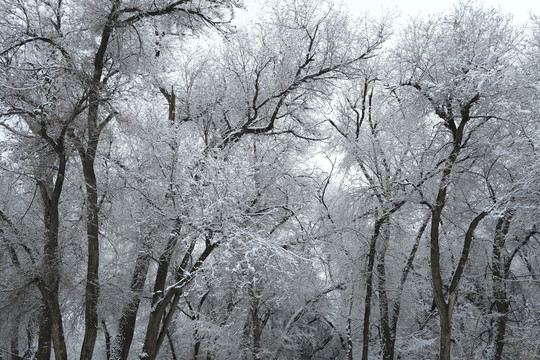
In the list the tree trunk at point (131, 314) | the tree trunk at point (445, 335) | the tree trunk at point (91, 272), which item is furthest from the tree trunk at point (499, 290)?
the tree trunk at point (91, 272)

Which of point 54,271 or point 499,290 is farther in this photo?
point 499,290

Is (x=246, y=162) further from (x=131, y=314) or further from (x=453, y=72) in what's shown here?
(x=453, y=72)

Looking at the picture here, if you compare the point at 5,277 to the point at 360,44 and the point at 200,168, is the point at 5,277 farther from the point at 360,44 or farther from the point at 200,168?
the point at 360,44

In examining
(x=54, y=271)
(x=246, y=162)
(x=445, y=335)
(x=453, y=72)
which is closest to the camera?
(x=246, y=162)

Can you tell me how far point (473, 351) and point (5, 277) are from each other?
12328mm

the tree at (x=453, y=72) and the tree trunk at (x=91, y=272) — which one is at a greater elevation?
the tree at (x=453, y=72)

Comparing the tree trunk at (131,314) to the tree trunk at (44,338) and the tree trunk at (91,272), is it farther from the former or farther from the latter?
the tree trunk at (91,272)

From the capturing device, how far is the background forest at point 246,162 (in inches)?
303

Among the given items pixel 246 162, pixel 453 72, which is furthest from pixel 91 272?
pixel 453 72

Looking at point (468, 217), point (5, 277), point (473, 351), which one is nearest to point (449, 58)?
point (468, 217)

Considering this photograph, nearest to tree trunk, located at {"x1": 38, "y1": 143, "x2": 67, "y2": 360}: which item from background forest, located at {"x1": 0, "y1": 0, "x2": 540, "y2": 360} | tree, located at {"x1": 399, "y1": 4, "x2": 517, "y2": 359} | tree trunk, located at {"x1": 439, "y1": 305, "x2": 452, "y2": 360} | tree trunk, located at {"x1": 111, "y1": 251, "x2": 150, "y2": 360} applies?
background forest, located at {"x1": 0, "y1": 0, "x2": 540, "y2": 360}

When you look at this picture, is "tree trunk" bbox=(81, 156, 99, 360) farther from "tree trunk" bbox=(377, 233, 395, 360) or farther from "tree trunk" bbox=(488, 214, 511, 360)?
"tree trunk" bbox=(488, 214, 511, 360)

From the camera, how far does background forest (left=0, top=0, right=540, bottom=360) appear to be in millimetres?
7703

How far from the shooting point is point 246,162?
7.85 meters
